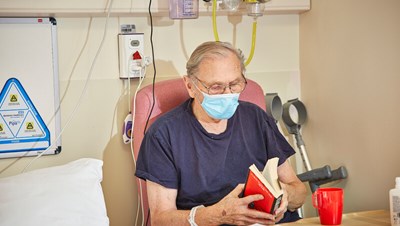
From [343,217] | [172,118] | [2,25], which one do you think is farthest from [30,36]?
[343,217]

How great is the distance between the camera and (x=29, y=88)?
2.66 metres

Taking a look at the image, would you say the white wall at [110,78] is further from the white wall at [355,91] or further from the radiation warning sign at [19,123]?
the white wall at [355,91]

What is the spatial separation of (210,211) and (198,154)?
282 millimetres

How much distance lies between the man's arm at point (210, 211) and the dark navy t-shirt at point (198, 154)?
5 cm

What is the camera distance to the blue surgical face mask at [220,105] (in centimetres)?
231

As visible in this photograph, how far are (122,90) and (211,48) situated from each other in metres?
0.58

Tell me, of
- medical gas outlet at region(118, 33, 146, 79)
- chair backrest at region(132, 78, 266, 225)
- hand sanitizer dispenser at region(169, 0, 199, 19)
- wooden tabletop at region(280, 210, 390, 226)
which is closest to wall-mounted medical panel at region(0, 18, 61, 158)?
medical gas outlet at region(118, 33, 146, 79)

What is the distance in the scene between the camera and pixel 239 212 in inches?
82.8

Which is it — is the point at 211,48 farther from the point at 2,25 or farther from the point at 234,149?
the point at 2,25

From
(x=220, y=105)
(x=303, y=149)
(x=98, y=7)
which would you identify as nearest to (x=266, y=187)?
(x=220, y=105)

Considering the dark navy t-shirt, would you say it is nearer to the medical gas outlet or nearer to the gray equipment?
the gray equipment

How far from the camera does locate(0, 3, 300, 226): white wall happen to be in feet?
8.91

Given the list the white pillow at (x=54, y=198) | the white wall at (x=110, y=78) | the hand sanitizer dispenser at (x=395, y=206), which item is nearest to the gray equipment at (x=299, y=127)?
the white wall at (x=110, y=78)

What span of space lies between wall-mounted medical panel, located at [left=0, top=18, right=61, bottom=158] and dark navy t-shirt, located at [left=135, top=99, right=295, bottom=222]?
522mm
